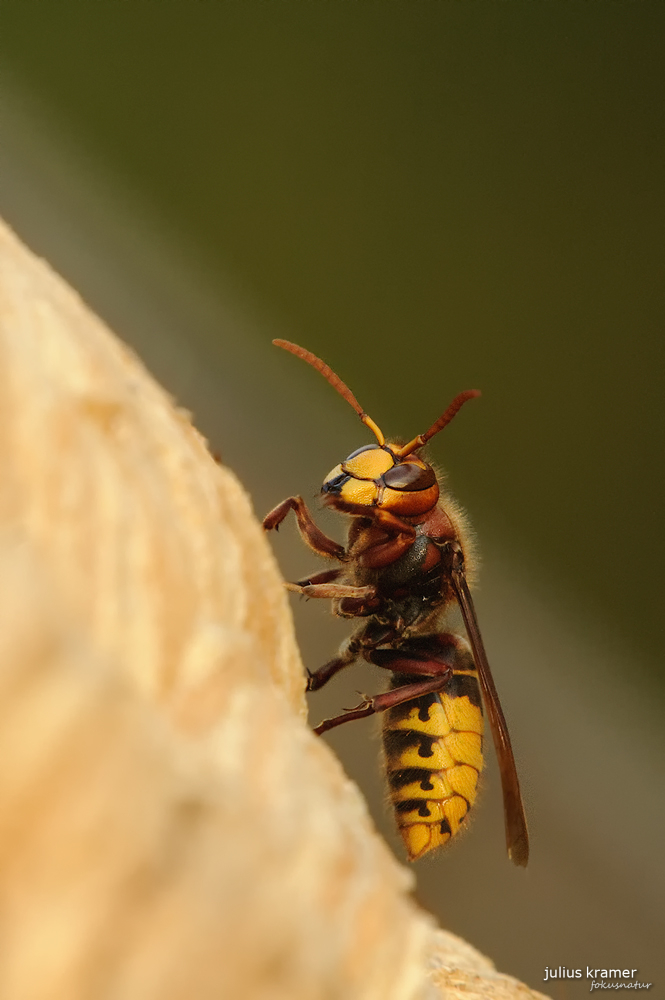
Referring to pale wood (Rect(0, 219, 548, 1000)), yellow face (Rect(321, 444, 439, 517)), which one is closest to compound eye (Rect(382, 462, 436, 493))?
yellow face (Rect(321, 444, 439, 517))

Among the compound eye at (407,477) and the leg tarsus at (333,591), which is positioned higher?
the compound eye at (407,477)

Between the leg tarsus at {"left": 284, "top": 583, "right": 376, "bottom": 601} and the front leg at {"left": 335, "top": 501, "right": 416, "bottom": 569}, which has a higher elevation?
the front leg at {"left": 335, "top": 501, "right": 416, "bottom": 569}

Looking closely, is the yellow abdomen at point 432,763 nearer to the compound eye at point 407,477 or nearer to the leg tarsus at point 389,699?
the leg tarsus at point 389,699

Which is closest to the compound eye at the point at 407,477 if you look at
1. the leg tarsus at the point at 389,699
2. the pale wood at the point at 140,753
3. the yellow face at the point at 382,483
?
the yellow face at the point at 382,483

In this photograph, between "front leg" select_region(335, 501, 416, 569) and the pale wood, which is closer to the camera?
the pale wood

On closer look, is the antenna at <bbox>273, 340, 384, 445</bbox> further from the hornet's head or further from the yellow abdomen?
the yellow abdomen

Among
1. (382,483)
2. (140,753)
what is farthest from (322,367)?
(140,753)
